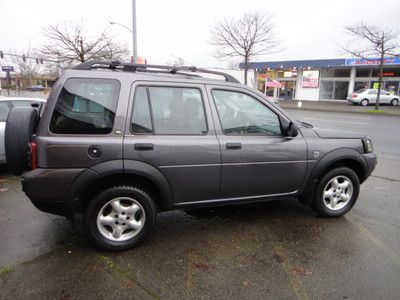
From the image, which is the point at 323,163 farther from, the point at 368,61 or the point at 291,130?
the point at 368,61

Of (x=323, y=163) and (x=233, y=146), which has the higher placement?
(x=233, y=146)

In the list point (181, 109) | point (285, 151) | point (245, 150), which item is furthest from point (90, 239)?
point (285, 151)

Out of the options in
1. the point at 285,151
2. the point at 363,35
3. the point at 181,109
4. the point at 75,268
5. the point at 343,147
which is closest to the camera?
the point at 75,268

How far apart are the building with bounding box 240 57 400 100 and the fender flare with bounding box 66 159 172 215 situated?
34.3 meters

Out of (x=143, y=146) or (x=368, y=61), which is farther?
(x=368, y=61)

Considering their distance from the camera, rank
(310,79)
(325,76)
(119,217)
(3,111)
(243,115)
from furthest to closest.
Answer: (310,79), (325,76), (3,111), (243,115), (119,217)

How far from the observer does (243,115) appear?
3.93 m

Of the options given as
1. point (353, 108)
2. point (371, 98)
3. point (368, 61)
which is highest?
point (368, 61)

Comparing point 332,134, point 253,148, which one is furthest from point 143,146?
point 332,134

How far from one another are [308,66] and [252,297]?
38990 mm

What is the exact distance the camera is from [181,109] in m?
3.64

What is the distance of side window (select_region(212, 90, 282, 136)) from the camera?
12.5ft

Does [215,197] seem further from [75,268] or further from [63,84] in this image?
[63,84]

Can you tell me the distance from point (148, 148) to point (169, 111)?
1.55 feet
